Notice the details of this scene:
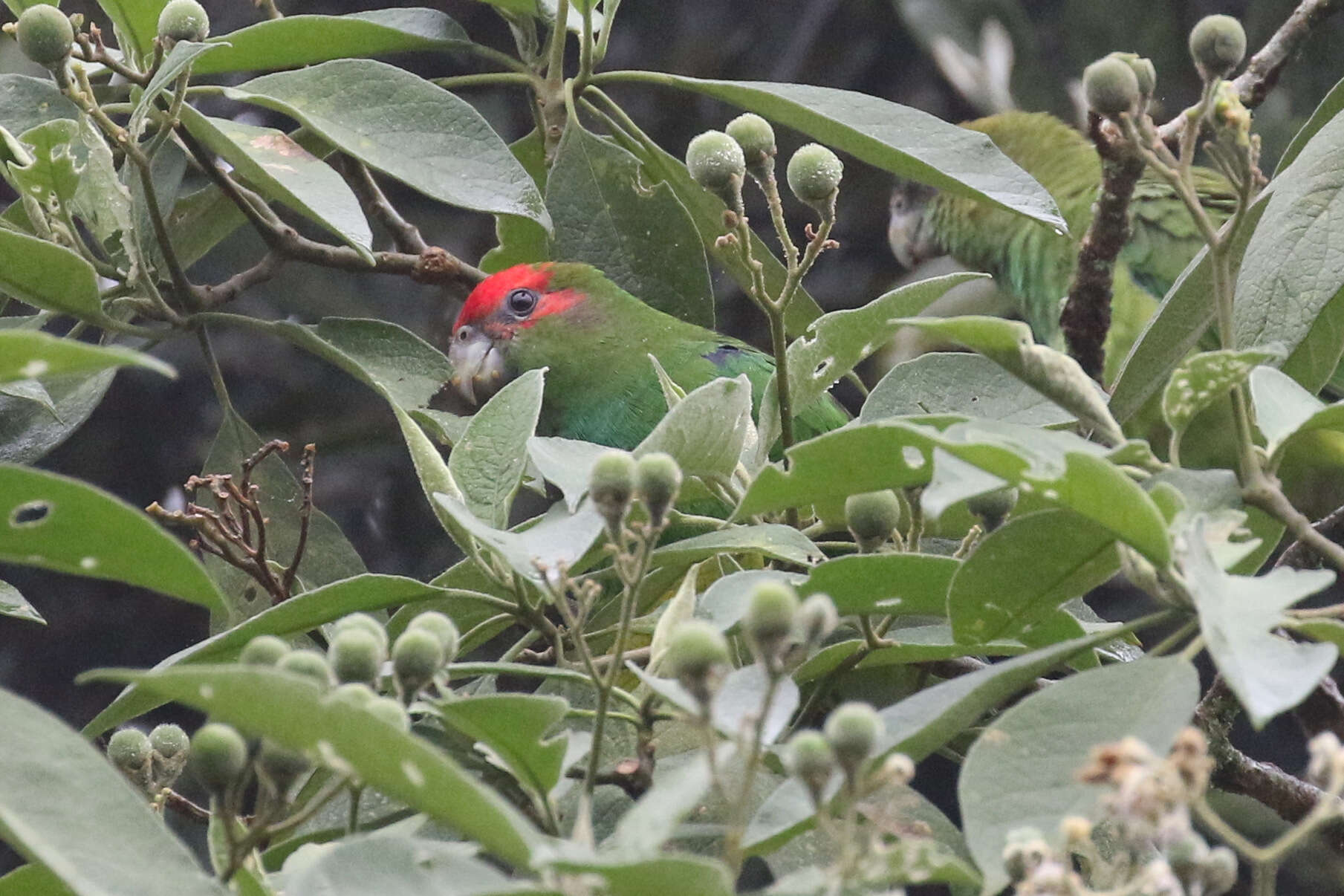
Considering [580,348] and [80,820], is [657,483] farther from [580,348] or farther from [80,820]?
[580,348]

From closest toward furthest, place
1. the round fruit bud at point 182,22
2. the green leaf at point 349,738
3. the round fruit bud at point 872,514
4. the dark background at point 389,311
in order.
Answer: the green leaf at point 349,738 < the round fruit bud at point 872,514 < the round fruit bud at point 182,22 < the dark background at point 389,311

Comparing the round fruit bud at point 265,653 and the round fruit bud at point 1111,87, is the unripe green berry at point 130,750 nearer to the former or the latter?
the round fruit bud at point 265,653

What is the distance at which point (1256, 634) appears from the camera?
0.65 m

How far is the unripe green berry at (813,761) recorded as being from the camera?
58 centimetres

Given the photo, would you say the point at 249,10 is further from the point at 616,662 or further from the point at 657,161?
the point at 616,662

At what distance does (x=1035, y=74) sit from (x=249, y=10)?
171 centimetres

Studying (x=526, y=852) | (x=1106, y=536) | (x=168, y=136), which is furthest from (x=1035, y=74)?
(x=526, y=852)

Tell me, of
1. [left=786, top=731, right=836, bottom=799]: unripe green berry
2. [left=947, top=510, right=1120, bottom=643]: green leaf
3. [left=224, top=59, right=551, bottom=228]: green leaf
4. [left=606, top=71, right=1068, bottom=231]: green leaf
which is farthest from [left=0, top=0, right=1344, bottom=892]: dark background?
[left=786, top=731, right=836, bottom=799]: unripe green berry

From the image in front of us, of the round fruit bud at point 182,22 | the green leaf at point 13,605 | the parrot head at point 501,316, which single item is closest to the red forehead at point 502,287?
the parrot head at point 501,316

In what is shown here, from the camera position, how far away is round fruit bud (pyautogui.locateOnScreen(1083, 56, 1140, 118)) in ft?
2.84

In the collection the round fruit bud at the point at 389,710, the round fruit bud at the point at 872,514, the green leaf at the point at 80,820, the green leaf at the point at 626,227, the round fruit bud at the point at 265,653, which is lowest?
the green leaf at the point at 626,227

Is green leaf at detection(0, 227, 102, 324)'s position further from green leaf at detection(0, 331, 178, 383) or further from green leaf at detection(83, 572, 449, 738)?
green leaf at detection(0, 331, 178, 383)

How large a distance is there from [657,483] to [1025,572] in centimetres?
24

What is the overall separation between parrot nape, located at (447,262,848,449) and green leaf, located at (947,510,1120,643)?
1317 mm
